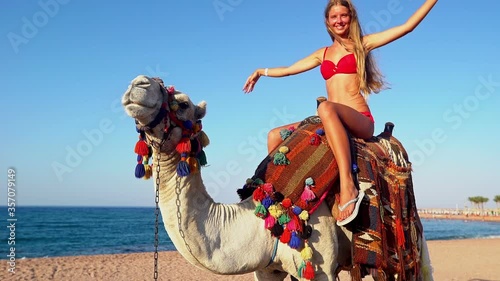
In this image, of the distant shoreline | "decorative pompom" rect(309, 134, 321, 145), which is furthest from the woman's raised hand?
the distant shoreline

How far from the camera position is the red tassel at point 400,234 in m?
3.28

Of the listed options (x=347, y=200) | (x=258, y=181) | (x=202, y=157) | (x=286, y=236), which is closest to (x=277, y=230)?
(x=286, y=236)

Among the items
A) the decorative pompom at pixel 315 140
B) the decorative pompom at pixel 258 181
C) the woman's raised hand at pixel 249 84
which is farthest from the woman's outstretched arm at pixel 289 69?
the decorative pompom at pixel 258 181

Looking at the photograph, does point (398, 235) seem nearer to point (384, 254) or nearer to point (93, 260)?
point (384, 254)

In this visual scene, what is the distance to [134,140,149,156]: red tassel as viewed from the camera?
267 centimetres

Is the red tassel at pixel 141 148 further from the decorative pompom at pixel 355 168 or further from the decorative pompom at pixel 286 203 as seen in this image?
the decorative pompom at pixel 355 168

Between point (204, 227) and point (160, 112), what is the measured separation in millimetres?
800

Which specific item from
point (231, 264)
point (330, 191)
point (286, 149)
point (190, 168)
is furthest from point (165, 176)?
point (330, 191)

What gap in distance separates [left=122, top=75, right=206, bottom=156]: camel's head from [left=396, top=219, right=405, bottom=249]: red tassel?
5.57ft

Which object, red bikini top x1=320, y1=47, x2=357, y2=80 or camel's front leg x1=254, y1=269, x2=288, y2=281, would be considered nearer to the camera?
camel's front leg x1=254, y1=269, x2=288, y2=281

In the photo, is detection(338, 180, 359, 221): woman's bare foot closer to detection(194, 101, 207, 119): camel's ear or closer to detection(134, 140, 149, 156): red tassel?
detection(194, 101, 207, 119): camel's ear

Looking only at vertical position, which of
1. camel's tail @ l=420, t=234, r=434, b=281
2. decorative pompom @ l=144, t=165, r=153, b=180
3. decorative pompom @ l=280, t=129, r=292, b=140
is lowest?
camel's tail @ l=420, t=234, r=434, b=281

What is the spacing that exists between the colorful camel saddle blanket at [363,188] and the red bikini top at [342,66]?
0.50 m

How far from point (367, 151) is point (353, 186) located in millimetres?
439
